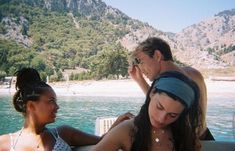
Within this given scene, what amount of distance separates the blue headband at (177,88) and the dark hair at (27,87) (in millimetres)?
651

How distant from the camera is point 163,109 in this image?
3.24 ft

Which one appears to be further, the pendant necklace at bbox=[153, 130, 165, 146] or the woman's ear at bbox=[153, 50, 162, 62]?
the woman's ear at bbox=[153, 50, 162, 62]

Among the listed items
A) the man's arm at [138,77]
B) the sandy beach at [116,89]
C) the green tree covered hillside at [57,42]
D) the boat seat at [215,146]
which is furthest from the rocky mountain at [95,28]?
the boat seat at [215,146]

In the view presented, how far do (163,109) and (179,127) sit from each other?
0.40 ft

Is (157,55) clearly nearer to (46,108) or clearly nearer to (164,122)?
(46,108)

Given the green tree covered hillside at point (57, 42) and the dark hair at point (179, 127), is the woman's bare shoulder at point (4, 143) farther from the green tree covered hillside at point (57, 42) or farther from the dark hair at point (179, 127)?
the green tree covered hillside at point (57, 42)

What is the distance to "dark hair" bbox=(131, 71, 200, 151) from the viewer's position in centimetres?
103

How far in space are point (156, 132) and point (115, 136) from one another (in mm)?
116

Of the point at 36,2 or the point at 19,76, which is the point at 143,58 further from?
the point at 36,2

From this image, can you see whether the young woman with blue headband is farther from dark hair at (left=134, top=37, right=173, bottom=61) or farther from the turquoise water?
the turquoise water

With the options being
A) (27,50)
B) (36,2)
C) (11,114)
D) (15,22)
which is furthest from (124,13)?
(11,114)

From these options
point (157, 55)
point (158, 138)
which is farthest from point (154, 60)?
point (158, 138)

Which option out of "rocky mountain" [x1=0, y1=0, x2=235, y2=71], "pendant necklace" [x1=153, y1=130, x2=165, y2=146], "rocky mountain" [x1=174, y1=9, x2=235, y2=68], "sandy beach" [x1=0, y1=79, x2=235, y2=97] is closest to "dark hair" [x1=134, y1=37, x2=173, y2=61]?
"pendant necklace" [x1=153, y1=130, x2=165, y2=146]

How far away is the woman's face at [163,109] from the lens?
979 millimetres
